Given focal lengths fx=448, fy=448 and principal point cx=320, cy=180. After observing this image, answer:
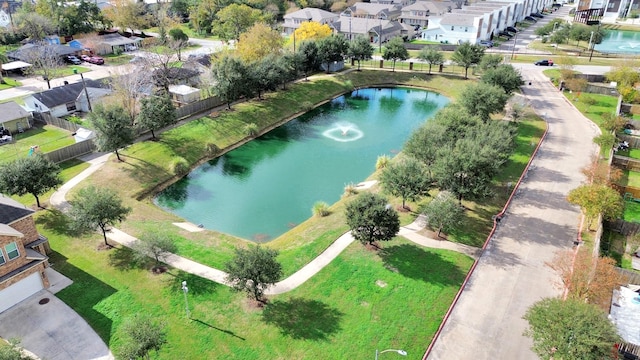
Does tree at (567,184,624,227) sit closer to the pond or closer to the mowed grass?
the mowed grass

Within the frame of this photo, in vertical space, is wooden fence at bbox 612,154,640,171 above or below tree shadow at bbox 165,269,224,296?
above

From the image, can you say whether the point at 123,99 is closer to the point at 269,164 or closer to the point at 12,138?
the point at 12,138

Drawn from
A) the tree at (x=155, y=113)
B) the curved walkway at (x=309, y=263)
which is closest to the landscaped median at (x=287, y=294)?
the curved walkway at (x=309, y=263)

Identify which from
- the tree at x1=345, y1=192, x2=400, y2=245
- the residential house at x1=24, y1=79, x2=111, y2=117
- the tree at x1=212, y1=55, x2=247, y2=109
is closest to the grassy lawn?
the residential house at x1=24, y1=79, x2=111, y2=117

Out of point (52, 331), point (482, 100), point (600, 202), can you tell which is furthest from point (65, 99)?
point (600, 202)

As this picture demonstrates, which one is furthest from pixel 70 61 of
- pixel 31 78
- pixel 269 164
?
pixel 269 164

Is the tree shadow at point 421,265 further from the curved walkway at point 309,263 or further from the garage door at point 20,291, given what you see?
the garage door at point 20,291
